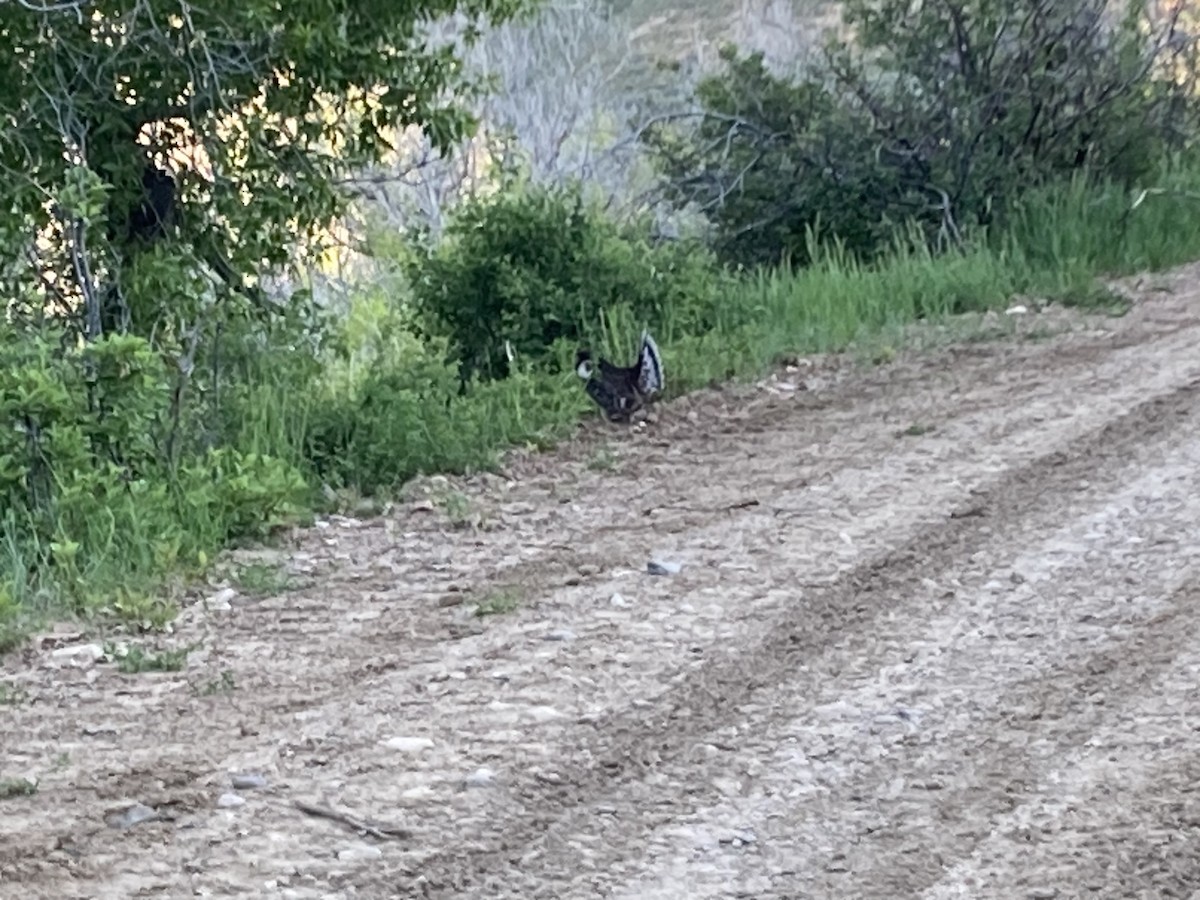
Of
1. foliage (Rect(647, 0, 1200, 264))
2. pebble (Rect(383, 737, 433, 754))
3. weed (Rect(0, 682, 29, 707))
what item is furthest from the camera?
foliage (Rect(647, 0, 1200, 264))

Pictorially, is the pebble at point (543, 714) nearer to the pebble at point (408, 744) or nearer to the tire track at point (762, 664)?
the tire track at point (762, 664)

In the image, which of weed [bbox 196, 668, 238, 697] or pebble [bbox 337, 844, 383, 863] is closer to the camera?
pebble [bbox 337, 844, 383, 863]

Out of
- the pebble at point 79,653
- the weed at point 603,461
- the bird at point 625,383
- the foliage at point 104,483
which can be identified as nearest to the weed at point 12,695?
the pebble at point 79,653

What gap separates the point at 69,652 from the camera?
214 inches

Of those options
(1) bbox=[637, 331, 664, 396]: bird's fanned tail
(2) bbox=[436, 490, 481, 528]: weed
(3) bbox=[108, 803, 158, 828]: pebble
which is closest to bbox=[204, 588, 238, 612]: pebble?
(2) bbox=[436, 490, 481, 528]: weed

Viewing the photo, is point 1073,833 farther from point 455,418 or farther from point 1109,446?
point 455,418

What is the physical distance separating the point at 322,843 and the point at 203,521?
283 centimetres

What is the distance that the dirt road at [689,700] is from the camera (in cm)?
379

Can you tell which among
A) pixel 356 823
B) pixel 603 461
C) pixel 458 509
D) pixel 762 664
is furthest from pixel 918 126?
pixel 356 823

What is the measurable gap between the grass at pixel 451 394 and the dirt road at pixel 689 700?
0.28m

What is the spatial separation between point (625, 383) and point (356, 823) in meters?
4.84

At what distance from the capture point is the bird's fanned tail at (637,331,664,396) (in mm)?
Answer: 8656

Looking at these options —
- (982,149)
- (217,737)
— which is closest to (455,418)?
(217,737)

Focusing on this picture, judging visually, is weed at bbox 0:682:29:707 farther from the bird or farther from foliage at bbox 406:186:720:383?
foliage at bbox 406:186:720:383
